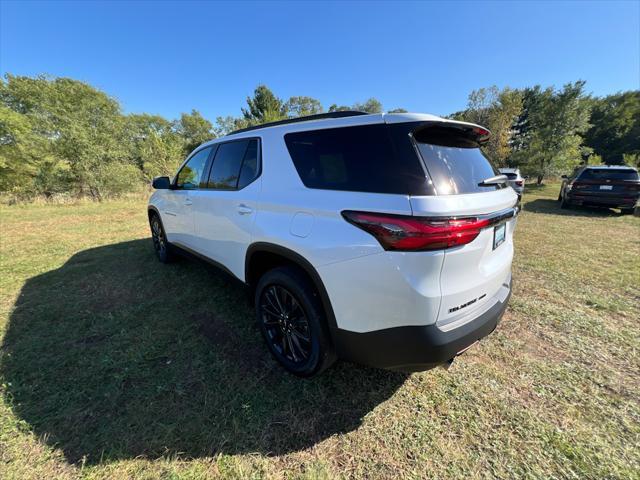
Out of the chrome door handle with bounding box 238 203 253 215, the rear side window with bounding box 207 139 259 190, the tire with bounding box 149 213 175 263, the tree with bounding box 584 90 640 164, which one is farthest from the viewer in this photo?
the tree with bounding box 584 90 640 164

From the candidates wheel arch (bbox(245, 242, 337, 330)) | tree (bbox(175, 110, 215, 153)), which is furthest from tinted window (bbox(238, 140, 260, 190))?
tree (bbox(175, 110, 215, 153))

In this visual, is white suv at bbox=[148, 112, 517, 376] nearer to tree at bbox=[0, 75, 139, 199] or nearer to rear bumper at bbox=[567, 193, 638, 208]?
rear bumper at bbox=[567, 193, 638, 208]

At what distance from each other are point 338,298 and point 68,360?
8.20 ft

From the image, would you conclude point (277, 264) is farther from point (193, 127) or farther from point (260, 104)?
point (193, 127)

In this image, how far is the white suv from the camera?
1396mm

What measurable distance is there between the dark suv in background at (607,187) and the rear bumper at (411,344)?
399 inches

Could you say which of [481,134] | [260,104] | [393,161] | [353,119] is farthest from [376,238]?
[260,104]

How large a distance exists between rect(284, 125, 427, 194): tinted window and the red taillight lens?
0.17 m

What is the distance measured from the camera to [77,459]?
5.08 ft

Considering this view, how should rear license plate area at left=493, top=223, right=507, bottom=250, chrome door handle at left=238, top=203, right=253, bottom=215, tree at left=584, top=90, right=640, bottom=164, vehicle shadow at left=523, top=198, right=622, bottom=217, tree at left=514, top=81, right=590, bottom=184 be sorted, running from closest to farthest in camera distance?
rear license plate area at left=493, top=223, right=507, bottom=250, chrome door handle at left=238, top=203, right=253, bottom=215, vehicle shadow at left=523, top=198, right=622, bottom=217, tree at left=514, top=81, right=590, bottom=184, tree at left=584, top=90, right=640, bottom=164

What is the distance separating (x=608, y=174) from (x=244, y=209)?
1115cm

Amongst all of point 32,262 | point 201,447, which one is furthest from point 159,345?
point 32,262

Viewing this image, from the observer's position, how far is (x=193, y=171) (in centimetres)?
353

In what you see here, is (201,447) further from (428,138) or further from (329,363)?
(428,138)
